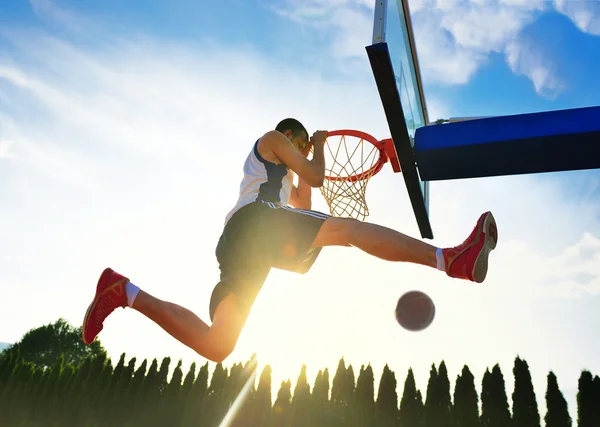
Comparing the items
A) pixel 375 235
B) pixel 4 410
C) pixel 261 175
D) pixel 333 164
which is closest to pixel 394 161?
pixel 333 164

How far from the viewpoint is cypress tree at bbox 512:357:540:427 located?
621cm

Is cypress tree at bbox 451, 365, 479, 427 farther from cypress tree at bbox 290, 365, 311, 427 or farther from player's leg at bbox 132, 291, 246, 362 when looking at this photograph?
player's leg at bbox 132, 291, 246, 362

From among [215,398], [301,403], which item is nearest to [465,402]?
[301,403]

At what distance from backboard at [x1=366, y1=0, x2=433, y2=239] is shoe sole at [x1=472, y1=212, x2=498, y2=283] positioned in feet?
4.28

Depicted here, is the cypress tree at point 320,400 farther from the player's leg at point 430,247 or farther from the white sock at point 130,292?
the player's leg at point 430,247

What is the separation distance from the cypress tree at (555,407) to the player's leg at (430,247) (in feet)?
16.0

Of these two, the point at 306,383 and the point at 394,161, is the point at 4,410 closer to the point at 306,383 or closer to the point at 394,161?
the point at 306,383

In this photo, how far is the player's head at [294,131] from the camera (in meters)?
3.38

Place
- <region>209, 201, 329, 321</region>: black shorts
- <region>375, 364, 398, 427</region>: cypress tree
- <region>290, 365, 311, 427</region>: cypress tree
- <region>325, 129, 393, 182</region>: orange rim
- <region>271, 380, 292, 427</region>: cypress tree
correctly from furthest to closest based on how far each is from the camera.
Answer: <region>271, 380, 292, 427</region>: cypress tree, <region>290, 365, 311, 427</region>: cypress tree, <region>375, 364, 398, 427</region>: cypress tree, <region>325, 129, 393, 182</region>: orange rim, <region>209, 201, 329, 321</region>: black shorts

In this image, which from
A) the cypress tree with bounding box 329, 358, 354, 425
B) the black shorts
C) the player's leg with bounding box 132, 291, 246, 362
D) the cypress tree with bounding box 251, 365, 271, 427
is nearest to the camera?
the black shorts

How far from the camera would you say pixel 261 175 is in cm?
307

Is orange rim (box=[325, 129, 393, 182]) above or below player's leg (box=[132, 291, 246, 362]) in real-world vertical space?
above

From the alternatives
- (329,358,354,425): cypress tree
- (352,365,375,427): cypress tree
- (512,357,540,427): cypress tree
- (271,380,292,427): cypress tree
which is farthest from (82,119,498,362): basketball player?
(271,380,292,427): cypress tree

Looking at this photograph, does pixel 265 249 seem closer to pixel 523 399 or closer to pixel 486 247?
pixel 486 247
